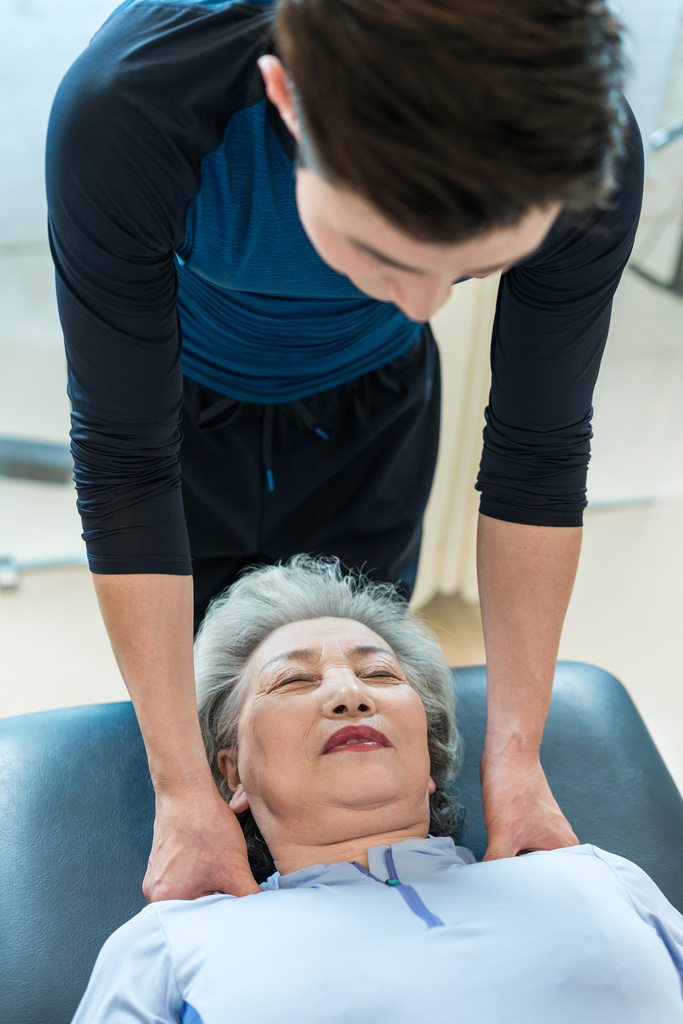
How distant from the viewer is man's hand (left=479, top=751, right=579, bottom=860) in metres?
1.26

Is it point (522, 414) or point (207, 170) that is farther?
point (522, 414)

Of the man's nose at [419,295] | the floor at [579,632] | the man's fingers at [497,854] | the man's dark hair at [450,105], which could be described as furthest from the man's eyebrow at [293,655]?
the floor at [579,632]

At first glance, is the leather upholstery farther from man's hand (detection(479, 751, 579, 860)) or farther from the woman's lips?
the woman's lips

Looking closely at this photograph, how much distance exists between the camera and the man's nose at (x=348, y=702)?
48.6 inches

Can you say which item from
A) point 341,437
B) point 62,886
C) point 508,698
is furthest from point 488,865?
point 341,437

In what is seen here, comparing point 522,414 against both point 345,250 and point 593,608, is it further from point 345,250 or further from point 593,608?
point 593,608

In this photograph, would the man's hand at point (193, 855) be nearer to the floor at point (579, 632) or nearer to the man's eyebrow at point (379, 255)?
the man's eyebrow at point (379, 255)

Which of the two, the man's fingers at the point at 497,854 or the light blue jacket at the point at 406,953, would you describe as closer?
the light blue jacket at the point at 406,953

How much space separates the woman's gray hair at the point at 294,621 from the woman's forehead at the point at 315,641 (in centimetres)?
4

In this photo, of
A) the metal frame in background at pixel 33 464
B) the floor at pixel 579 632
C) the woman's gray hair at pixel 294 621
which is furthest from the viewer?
the metal frame in background at pixel 33 464

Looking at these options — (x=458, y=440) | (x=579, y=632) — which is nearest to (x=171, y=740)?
(x=458, y=440)

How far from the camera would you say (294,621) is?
57.7 inches

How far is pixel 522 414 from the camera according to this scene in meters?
1.23

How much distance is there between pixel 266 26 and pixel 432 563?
5.87 ft
